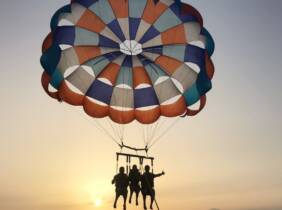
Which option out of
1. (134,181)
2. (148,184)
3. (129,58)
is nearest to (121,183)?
(134,181)

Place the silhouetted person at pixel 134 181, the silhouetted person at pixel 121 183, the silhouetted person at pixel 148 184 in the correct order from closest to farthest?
the silhouetted person at pixel 121 183 → the silhouetted person at pixel 134 181 → the silhouetted person at pixel 148 184

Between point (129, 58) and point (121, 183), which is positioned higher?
point (129, 58)

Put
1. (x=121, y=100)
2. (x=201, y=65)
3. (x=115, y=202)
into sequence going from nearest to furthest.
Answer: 1. (x=115, y=202)
2. (x=201, y=65)
3. (x=121, y=100)

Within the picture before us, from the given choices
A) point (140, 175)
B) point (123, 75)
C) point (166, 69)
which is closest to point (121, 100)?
point (123, 75)

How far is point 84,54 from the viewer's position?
49.4ft

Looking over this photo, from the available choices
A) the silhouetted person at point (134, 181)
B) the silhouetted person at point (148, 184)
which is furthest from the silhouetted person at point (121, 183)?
the silhouetted person at point (148, 184)

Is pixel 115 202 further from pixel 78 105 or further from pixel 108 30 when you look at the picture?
pixel 108 30

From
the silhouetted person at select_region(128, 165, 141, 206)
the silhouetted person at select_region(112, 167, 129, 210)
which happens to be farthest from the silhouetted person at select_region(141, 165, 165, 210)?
the silhouetted person at select_region(112, 167, 129, 210)

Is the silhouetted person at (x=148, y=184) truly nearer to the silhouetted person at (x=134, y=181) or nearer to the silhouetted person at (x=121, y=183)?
the silhouetted person at (x=134, y=181)

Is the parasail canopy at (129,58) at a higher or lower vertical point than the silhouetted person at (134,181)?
higher

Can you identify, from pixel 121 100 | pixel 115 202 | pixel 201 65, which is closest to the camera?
pixel 115 202

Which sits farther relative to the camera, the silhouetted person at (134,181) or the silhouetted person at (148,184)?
the silhouetted person at (148,184)

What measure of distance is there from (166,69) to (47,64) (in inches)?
180

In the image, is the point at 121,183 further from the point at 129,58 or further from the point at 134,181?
the point at 129,58
